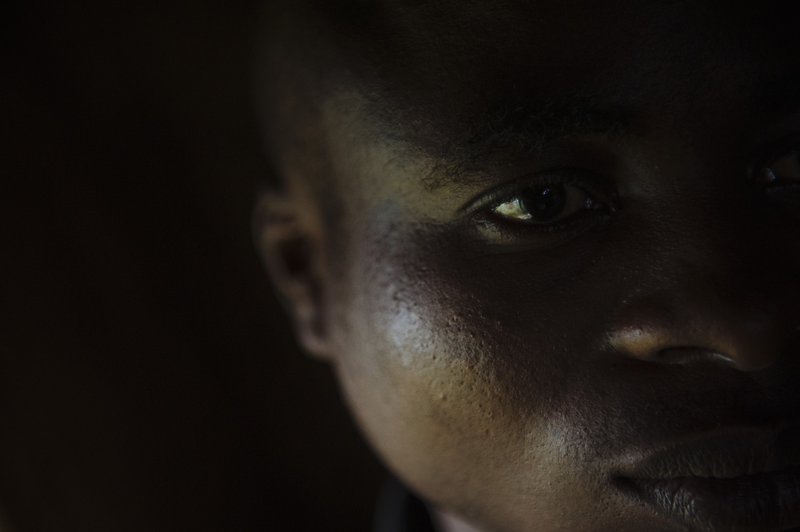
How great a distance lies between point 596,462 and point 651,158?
23cm

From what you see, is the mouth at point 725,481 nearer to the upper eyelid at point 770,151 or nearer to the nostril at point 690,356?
the nostril at point 690,356

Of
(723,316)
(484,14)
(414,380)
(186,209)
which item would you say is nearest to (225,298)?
(186,209)

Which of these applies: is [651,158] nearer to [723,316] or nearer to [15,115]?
[723,316]

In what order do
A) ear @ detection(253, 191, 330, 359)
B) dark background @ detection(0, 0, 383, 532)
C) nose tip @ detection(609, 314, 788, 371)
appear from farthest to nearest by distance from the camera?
1. dark background @ detection(0, 0, 383, 532)
2. ear @ detection(253, 191, 330, 359)
3. nose tip @ detection(609, 314, 788, 371)

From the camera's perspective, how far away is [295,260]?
97 centimetres

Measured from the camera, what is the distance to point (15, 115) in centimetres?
106

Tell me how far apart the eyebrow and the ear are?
0.70 ft

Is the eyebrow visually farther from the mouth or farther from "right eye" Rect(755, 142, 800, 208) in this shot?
the mouth

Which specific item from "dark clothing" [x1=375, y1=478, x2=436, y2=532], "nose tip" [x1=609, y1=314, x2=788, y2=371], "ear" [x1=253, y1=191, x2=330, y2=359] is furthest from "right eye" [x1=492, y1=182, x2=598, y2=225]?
"dark clothing" [x1=375, y1=478, x2=436, y2=532]

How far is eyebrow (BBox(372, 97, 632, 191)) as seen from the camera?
0.69m

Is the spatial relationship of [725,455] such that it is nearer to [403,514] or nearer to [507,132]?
[507,132]

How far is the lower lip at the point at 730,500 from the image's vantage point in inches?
26.4

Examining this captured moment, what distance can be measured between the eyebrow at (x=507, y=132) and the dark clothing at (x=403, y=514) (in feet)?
1.30

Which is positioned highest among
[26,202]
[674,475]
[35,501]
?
[26,202]
